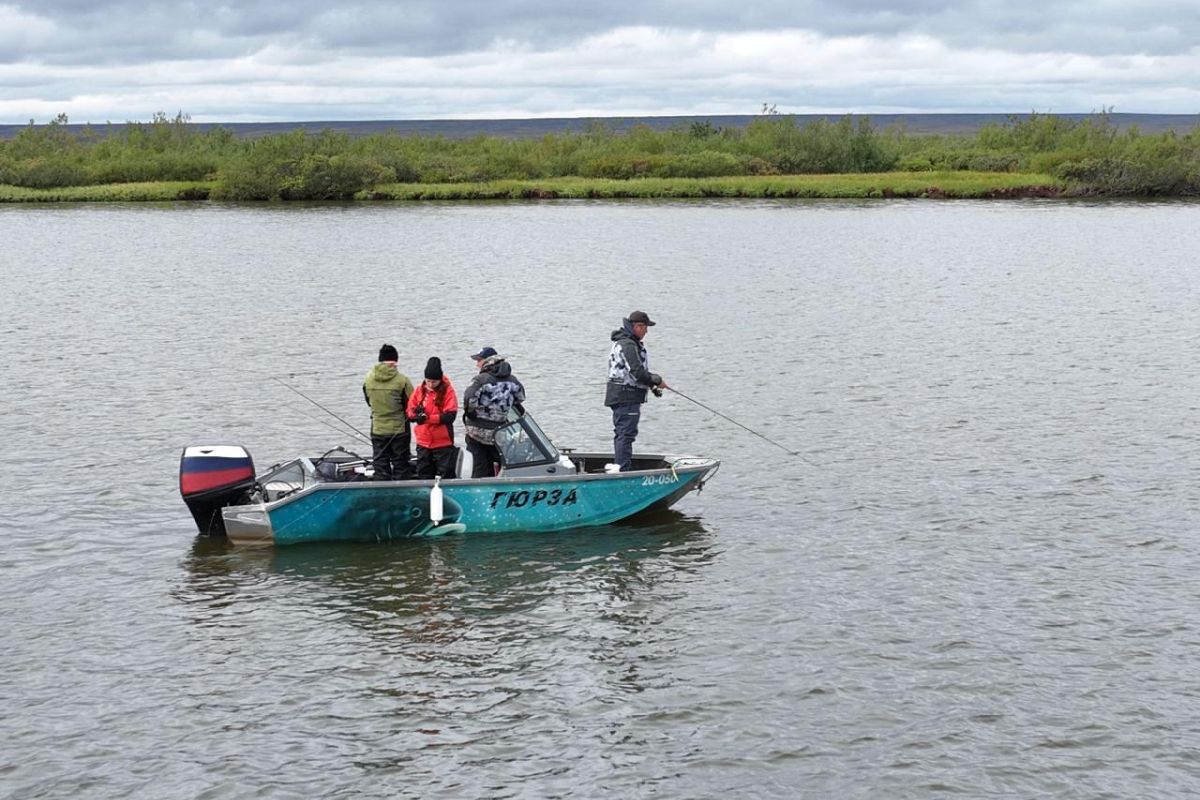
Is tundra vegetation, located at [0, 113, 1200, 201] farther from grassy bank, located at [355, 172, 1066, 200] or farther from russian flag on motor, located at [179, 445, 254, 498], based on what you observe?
russian flag on motor, located at [179, 445, 254, 498]

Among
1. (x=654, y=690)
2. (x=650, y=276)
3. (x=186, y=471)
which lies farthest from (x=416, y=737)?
Answer: (x=650, y=276)

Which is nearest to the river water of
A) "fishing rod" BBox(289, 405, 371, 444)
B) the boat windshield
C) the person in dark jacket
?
"fishing rod" BBox(289, 405, 371, 444)

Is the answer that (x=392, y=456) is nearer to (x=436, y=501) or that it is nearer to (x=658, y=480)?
(x=436, y=501)

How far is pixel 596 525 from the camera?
1773cm

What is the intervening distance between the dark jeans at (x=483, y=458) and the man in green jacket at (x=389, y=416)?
29.5 inches

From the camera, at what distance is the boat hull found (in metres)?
16.8

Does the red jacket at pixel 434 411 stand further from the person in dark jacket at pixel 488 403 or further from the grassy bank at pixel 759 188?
the grassy bank at pixel 759 188

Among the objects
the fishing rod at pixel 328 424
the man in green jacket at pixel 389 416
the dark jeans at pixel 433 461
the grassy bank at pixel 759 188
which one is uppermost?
the grassy bank at pixel 759 188

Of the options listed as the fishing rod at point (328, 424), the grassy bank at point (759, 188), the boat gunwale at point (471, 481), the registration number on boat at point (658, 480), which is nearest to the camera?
the boat gunwale at point (471, 481)

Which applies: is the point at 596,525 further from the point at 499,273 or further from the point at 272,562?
the point at 499,273

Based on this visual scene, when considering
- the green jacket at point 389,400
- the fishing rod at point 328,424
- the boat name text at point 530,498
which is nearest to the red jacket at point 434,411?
the green jacket at point 389,400

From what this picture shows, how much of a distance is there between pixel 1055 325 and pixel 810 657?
24.4 metres

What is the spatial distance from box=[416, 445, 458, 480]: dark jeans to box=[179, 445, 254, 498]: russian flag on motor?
1.92 meters

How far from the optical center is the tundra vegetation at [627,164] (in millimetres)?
88312
